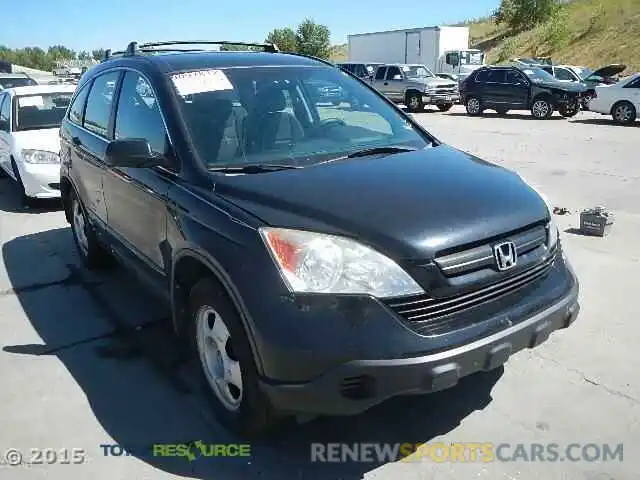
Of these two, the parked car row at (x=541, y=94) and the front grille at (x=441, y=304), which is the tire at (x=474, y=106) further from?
the front grille at (x=441, y=304)

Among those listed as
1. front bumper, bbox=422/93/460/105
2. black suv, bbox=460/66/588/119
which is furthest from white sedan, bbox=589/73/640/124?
front bumper, bbox=422/93/460/105

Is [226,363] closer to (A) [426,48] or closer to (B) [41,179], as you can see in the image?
(B) [41,179]

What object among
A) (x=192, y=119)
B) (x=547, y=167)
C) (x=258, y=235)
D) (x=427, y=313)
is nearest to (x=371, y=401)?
(x=427, y=313)

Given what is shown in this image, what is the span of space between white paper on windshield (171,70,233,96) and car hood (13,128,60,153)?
16.5ft

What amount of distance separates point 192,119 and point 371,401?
1831 mm

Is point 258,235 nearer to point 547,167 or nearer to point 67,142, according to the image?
point 67,142

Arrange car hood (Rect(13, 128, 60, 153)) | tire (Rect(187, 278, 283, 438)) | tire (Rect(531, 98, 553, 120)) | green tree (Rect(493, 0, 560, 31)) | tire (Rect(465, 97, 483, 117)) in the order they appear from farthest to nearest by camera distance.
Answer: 1. green tree (Rect(493, 0, 560, 31))
2. tire (Rect(465, 97, 483, 117))
3. tire (Rect(531, 98, 553, 120))
4. car hood (Rect(13, 128, 60, 153))
5. tire (Rect(187, 278, 283, 438))

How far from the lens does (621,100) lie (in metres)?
16.7

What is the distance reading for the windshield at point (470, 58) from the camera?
3238cm

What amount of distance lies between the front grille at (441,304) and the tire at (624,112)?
648 inches

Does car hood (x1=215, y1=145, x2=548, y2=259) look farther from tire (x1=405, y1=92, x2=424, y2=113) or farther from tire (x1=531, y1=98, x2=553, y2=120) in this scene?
tire (x1=405, y1=92, x2=424, y2=113)

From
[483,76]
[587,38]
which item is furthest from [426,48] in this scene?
[587,38]

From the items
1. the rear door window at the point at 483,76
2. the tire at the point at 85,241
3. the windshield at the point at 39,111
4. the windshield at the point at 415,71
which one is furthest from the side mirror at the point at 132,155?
the windshield at the point at 415,71

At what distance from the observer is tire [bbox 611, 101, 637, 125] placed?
16.6 m
